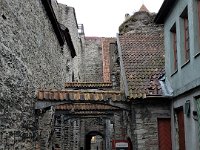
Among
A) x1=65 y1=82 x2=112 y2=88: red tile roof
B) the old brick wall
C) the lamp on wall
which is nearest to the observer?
the old brick wall

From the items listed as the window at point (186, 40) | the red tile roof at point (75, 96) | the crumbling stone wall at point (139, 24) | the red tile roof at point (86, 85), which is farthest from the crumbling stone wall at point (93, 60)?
the window at point (186, 40)

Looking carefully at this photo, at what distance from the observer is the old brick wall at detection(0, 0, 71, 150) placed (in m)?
7.55

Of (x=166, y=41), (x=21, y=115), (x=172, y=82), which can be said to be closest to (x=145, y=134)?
(x=172, y=82)

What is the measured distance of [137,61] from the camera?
12680 millimetres

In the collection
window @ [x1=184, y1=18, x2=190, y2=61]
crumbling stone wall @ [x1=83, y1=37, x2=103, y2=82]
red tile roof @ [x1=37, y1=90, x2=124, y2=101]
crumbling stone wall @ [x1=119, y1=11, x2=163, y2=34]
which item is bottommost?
red tile roof @ [x1=37, y1=90, x2=124, y2=101]

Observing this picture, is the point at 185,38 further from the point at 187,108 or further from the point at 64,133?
the point at 64,133

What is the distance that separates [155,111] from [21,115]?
13.1ft

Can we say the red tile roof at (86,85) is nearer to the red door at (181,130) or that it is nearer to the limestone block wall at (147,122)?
the limestone block wall at (147,122)

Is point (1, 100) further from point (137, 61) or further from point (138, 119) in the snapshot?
point (137, 61)

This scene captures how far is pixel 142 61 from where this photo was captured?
500 inches

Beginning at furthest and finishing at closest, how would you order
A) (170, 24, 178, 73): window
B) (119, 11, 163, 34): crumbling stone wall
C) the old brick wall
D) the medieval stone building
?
(119, 11, 163, 34): crumbling stone wall < (170, 24, 178, 73): window < the medieval stone building < the old brick wall

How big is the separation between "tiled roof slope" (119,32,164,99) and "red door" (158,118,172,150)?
87 cm

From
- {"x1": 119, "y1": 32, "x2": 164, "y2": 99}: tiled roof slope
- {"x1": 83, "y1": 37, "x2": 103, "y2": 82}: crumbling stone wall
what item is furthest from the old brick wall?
{"x1": 83, "y1": 37, "x2": 103, "y2": 82}: crumbling stone wall

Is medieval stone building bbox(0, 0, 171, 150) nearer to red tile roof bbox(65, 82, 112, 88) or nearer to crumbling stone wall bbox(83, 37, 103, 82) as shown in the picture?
red tile roof bbox(65, 82, 112, 88)
